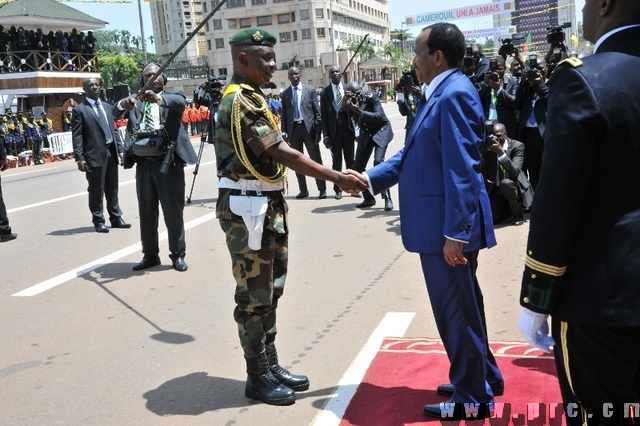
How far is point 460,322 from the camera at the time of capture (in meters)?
3.54

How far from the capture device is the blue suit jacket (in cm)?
338

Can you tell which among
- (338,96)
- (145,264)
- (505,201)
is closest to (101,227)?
(145,264)

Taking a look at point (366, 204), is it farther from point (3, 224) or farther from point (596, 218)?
point (596, 218)

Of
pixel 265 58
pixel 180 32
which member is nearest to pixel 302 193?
pixel 265 58

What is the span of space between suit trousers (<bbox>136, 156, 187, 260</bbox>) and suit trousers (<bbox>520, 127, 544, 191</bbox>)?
15.4 feet

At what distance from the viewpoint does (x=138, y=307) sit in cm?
615

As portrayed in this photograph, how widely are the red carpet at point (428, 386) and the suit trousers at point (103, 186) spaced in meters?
6.35

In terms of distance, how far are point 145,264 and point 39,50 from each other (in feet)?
88.6

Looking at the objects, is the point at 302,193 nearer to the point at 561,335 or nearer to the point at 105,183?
the point at 105,183

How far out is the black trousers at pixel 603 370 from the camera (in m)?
2.23

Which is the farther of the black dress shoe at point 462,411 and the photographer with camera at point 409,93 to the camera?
the photographer with camera at point 409,93

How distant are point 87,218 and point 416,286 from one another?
674 cm

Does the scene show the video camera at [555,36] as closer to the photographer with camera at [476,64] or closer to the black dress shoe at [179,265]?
the photographer with camera at [476,64]

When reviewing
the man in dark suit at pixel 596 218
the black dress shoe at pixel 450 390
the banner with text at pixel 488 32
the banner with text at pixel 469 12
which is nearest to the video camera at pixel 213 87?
the black dress shoe at pixel 450 390
